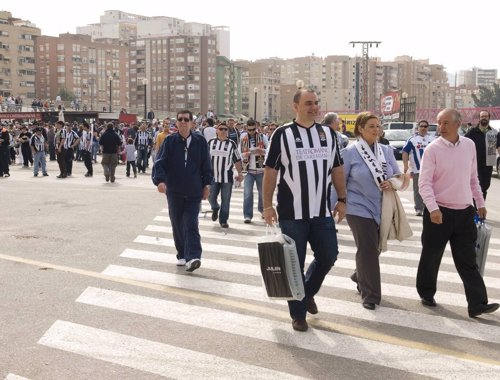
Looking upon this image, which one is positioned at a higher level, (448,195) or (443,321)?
(448,195)

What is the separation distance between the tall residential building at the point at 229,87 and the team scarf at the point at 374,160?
15008 cm

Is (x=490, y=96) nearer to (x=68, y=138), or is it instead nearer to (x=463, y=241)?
(x=68, y=138)

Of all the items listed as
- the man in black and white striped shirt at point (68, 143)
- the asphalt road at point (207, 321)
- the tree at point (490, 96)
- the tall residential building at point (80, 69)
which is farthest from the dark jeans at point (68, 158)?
the tree at point (490, 96)

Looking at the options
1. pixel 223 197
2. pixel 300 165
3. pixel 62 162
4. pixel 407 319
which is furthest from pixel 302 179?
pixel 62 162

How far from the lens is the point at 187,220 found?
7816mm

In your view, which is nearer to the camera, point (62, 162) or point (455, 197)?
point (455, 197)

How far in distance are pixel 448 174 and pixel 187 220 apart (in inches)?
125

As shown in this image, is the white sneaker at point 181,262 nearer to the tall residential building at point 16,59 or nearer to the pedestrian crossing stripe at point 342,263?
the pedestrian crossing stripe at point 342,263

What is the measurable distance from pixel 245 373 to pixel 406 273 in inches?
149

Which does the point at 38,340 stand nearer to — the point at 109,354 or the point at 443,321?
the point at 109,354

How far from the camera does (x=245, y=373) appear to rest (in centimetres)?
449

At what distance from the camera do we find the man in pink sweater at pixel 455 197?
589cm

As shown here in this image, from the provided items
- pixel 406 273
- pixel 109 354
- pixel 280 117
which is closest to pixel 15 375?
pixel 109 354

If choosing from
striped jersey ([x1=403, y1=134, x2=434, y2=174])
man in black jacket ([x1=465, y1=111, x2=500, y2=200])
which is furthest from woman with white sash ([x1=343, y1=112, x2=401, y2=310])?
striped jersey ([x1=403, y1=134, x2=434, y2=174])
